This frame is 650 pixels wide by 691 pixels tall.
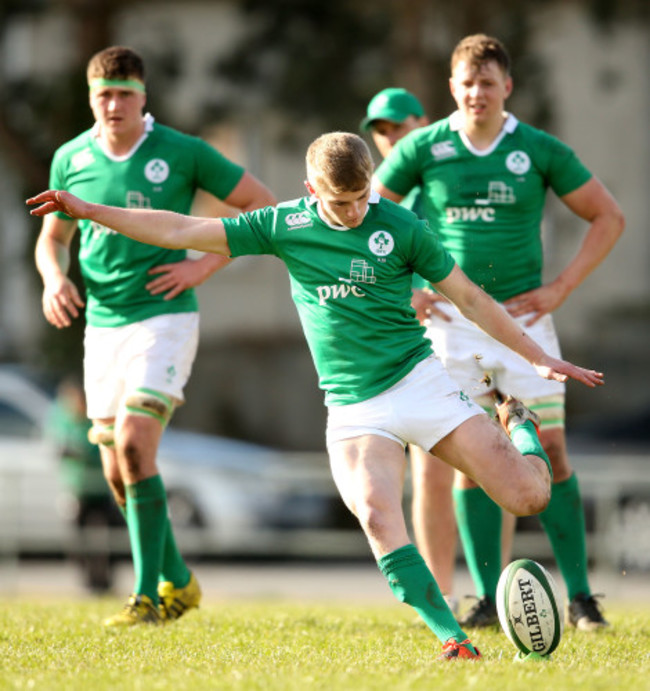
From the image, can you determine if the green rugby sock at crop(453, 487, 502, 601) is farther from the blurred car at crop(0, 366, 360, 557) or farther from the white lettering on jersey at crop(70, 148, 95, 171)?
the blurred car at crop(0, 366, 360, 557)

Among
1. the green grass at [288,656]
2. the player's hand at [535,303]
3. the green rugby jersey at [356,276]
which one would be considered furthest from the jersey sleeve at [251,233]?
the green grass at [288,656]

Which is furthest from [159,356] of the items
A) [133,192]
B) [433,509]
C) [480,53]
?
[480,53]

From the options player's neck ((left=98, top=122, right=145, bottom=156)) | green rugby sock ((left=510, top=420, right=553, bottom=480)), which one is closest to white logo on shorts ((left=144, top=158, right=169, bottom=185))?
player's neck ((left=98, top=122, right=145, bottom=156))

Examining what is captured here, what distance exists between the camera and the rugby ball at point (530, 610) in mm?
5980

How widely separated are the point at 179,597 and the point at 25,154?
11.5 m

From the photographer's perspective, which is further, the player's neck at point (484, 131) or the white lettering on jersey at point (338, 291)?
the player's neck at point (484, 131)

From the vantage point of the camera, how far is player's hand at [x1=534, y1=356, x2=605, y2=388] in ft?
20.6

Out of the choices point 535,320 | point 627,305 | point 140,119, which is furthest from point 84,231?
point 627,305

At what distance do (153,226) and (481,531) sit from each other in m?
2.57

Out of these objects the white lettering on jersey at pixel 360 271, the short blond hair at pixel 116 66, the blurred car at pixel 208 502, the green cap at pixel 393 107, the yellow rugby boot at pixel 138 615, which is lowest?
the blurred car at pixel 208 502

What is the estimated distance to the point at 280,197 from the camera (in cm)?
2583

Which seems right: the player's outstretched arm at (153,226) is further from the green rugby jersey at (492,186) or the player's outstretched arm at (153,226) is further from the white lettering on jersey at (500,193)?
the white lettering on jersey at (500,193)

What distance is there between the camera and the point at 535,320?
24.8ft

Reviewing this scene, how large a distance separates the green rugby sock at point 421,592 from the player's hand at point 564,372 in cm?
104
